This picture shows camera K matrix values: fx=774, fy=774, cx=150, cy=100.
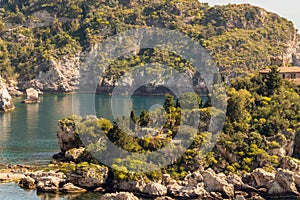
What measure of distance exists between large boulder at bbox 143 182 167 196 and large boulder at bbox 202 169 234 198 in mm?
4532

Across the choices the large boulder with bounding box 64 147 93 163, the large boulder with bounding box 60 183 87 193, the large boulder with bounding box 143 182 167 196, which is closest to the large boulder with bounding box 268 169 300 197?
the large boulder with bounding box 143 182 167 196

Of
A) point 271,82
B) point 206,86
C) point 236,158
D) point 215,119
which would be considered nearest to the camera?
point 236,158

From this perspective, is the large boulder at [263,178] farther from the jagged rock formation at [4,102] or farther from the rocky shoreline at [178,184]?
the jagged rock formation at [4,102]

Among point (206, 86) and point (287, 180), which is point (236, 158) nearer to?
point (287, 180)

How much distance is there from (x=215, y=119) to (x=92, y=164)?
17788 mm

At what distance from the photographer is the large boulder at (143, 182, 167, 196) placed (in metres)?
80.1

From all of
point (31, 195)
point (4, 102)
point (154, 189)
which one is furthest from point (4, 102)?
point (154, 189)

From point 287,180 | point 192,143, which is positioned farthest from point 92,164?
point 287,180

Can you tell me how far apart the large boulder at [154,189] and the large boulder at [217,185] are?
4.53 meters

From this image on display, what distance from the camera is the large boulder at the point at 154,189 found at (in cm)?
8012

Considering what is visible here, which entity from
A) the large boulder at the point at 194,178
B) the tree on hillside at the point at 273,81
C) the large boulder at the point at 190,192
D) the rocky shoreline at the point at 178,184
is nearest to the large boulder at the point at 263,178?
the rocky shoreline at the point at 178,184

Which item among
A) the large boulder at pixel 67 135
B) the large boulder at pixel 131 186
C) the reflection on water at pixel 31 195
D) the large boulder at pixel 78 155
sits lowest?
the reflection on water at pixel 31 195

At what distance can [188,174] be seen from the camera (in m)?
84.8

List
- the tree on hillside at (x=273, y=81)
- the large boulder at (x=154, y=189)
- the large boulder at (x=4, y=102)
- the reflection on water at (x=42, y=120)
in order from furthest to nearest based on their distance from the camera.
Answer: the large boulder at (x=4, y=102), the tree on hillside at (x=273, y=81), the reflection on water at (x=42, y=120), the large boulder at (x=154, y=189)
